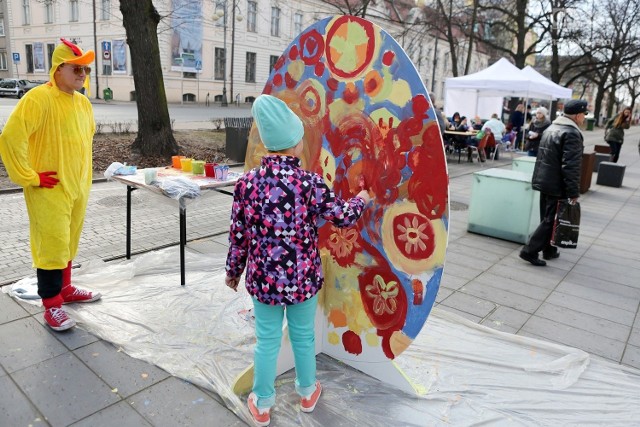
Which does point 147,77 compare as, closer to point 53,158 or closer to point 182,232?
point 182,232

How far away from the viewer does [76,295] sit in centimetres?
384

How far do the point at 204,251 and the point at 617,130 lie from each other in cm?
1267

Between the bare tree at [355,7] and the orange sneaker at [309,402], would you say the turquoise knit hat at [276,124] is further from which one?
the bare tree at [355,7]

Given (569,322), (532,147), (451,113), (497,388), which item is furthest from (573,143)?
(451,113)

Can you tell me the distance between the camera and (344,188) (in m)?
2.83

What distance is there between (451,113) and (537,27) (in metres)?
11.0

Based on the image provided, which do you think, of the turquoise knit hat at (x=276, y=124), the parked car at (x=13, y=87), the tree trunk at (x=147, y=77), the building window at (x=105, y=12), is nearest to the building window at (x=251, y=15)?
the building window at (x=105, y=12)

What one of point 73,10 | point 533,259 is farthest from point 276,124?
point 73,10

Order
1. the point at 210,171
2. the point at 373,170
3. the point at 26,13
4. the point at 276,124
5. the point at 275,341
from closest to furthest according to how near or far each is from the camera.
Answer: the point at 276,124 → the point at 275,341 → the point at 373,170 → the point at 210,171 → the point at 26,13

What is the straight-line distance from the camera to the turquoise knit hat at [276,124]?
2.22 meters

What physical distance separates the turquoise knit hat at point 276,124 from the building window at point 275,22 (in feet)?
135

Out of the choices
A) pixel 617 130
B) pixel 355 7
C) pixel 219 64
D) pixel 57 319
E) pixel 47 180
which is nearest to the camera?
pixel 47 180

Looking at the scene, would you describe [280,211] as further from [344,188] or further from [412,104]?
[412,104]

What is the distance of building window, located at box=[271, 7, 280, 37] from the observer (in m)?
40.4
